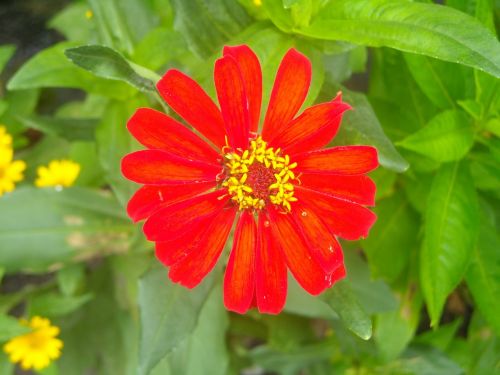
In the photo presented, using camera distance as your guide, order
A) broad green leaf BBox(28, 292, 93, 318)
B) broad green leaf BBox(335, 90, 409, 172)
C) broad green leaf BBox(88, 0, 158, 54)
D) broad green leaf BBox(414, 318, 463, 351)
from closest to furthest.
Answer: broad green leaf BBox(335, 90, 409, 172)
broad green leaf BBox(88, 0, 158, 54)
broad green leaf BBox(28, 292, 93, 318)
broad green leaf BBox(414, 318, 463, 351)

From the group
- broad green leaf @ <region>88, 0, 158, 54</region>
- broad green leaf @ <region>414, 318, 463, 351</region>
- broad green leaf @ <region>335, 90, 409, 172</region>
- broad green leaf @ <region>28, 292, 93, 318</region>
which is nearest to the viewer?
broad green leaf @ <region>335, 90, 409, 172</region>

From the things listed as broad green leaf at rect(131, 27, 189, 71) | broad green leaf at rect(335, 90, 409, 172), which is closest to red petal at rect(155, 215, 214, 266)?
broad green leaf at rect(335, 90, 409, 172)

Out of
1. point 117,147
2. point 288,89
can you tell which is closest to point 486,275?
point 288,89

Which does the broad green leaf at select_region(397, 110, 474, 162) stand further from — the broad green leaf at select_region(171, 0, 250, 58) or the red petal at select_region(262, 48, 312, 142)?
the broad green leaf at select_region(171, 0, 250, 58)

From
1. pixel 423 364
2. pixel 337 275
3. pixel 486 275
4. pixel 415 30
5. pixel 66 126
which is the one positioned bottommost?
pixel 423 364

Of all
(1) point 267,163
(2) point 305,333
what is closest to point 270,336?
(2) point 305,333

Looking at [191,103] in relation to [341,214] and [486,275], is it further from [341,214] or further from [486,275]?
[486,275]
